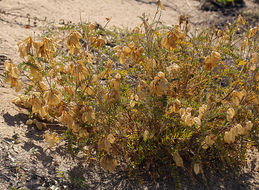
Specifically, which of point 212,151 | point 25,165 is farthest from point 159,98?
point 25,165

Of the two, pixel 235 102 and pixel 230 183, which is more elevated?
pixel 235 102

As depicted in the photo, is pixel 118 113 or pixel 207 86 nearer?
pixel 118 113

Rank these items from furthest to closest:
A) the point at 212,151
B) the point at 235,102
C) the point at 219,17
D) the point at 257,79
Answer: the point at 219,17 → the point at 212,151 → the point at 257,79 → the point at 235,102

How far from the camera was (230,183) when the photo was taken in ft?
6.57

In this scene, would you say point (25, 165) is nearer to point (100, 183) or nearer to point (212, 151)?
point (100, 183)

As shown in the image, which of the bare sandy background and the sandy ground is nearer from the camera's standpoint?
the sandy ground

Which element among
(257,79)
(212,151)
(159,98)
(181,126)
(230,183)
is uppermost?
(257,79)

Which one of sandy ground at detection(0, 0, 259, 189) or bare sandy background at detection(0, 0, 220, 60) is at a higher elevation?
bare sandy background at detection(0, 0, 220, 60)

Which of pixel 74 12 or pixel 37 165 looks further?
pixel 74 12

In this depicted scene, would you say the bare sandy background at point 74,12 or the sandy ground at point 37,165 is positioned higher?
the bare sandy background at point 74,12

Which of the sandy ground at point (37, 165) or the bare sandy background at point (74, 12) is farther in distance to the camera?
the bare sandy background at point (74, 12)

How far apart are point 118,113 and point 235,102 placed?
66cm

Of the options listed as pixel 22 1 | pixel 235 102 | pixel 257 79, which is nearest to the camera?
pixel 235 102

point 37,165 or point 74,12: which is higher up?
point 74,12
